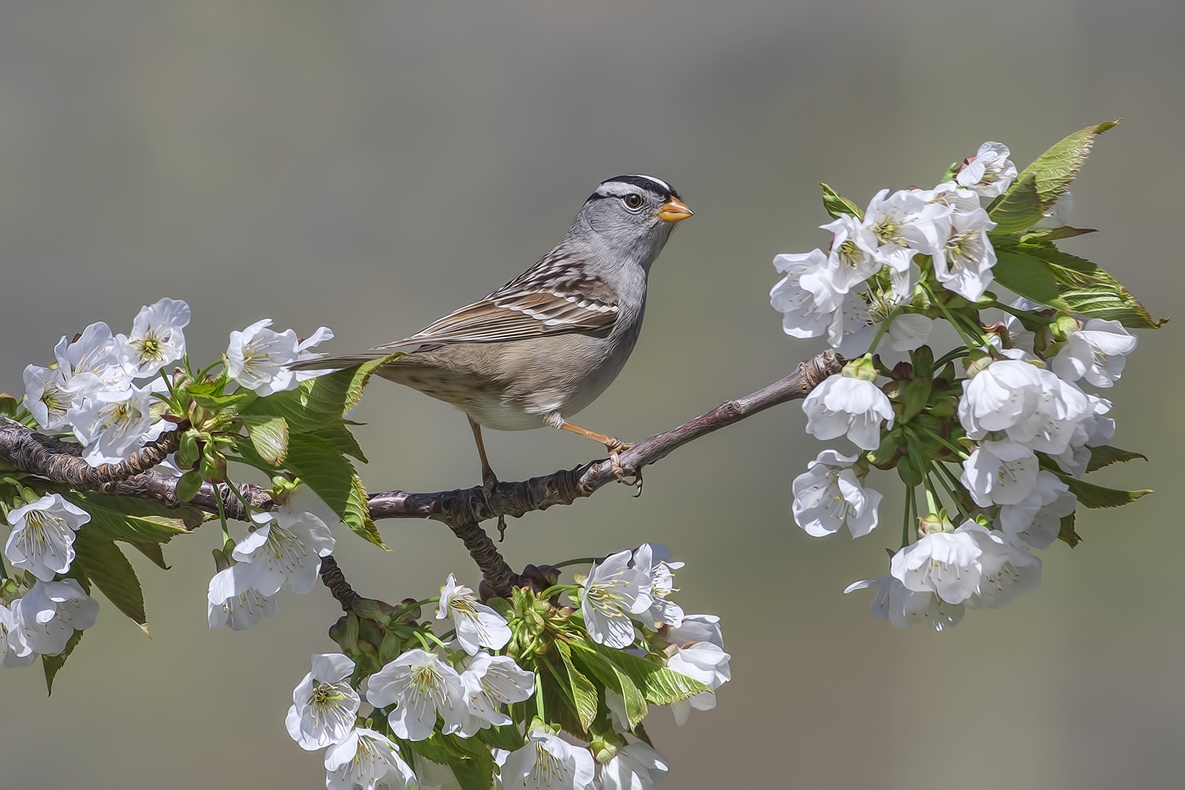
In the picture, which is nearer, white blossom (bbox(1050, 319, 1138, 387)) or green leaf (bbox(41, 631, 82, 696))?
white blossom (bbox(1050, 319, 1138, 387))

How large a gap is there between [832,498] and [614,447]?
0.79m

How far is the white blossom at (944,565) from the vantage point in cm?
97

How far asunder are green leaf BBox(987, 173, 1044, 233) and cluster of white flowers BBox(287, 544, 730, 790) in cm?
51

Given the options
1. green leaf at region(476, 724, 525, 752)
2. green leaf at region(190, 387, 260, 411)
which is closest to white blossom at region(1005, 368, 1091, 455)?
green leaf at region(476, 724, 525, 752)

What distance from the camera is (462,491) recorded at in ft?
4.25

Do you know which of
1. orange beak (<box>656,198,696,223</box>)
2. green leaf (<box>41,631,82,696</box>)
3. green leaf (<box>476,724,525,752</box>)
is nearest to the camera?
green leaf (<box>476,724,525,752</box>)

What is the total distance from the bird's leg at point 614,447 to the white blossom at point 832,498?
9.6 inches

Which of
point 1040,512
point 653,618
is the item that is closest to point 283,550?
point 653,618

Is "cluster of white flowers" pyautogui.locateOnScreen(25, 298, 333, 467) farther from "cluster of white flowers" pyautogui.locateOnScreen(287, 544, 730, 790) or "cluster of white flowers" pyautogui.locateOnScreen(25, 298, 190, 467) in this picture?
"cluster of white flowers" pyautogui.locateOnScreen(287, 544, 730, 790)

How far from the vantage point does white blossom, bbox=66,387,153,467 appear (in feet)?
3.08

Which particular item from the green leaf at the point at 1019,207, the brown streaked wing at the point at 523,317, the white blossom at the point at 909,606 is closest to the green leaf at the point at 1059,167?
the green leaf at the point at 1019,207

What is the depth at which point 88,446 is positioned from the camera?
964mm

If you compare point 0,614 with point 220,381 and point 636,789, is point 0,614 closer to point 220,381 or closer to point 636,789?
point 220,381

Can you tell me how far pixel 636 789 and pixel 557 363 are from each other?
1.16 metres
